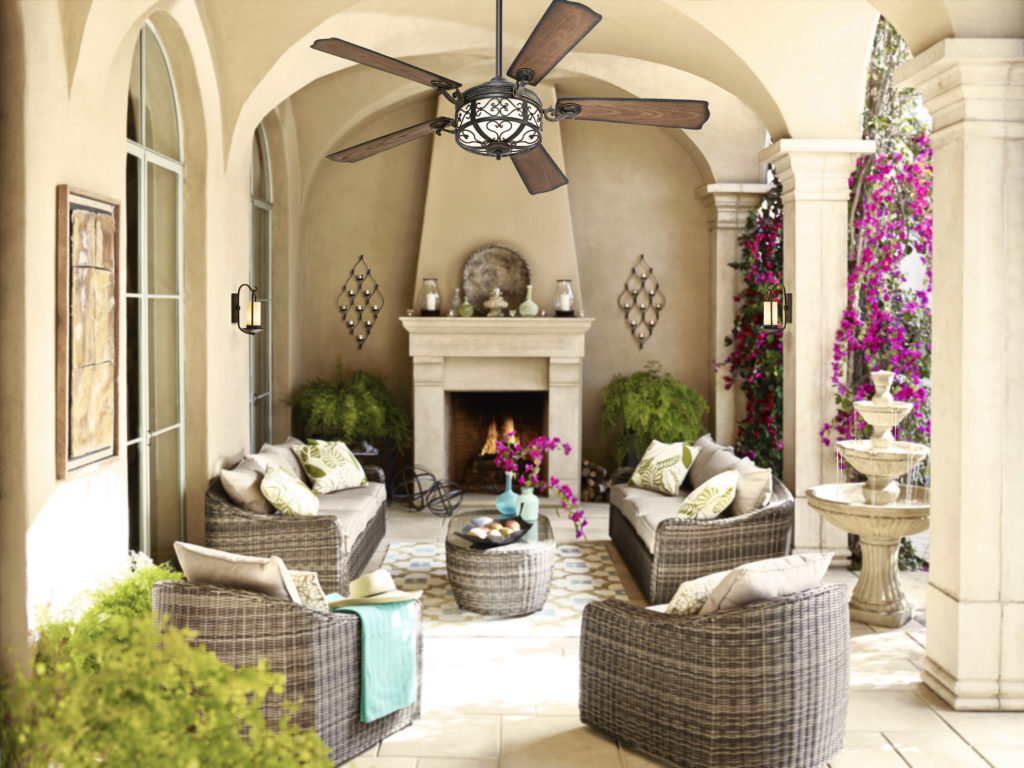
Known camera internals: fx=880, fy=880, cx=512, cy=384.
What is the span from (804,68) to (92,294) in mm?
4299

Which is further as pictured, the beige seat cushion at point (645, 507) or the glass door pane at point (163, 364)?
the beige seat cushion at point (645, 507)

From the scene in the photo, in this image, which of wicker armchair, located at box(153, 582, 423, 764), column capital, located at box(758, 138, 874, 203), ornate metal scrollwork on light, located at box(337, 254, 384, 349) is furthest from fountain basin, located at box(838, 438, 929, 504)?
ornate metal scrollwork on light, located at box(337, 254, 384, 349)

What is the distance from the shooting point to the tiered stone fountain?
15.4 feet

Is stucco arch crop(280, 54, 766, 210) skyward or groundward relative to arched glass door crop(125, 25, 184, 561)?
skyward

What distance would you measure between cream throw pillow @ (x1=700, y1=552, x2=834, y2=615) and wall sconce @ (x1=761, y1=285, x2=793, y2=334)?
2.84 meters

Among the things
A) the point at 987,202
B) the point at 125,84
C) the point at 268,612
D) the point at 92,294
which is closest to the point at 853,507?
the point at 987,202

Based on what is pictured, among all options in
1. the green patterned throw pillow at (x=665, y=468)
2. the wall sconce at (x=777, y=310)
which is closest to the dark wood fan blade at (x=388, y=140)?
the wall sconce at (x=777, y=310)

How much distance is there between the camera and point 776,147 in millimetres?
5777

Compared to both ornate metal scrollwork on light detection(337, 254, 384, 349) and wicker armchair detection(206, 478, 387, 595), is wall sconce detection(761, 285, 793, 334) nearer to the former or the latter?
wicker armchair detection(206, 478, 387, 595)

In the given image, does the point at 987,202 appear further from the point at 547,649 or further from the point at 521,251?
the point at 521,251

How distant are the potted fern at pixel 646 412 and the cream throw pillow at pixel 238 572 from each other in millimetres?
5031

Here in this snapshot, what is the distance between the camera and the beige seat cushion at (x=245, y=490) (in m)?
5.10

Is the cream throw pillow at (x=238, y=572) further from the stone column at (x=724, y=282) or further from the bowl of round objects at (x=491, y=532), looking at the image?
the stone column at (x=724, y=282)

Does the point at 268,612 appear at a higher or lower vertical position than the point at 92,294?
lower
